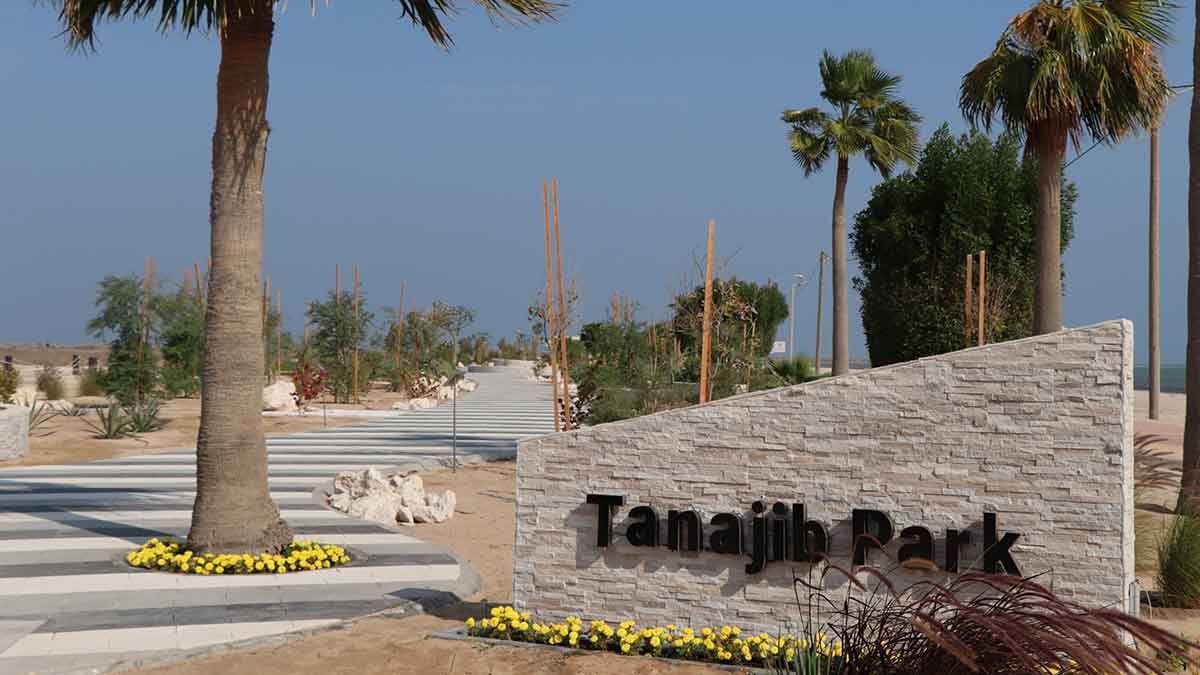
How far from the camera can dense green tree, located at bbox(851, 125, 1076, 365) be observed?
21188 millimetres

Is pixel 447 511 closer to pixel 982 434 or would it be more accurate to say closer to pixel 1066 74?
pixel 982 434

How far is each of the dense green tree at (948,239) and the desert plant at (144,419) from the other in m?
14.2

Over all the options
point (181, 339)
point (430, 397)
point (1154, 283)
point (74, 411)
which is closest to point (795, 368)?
point (1154, 283)

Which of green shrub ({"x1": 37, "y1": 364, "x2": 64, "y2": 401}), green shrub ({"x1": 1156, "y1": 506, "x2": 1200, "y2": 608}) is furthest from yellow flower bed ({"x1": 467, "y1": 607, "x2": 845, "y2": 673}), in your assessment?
green shrub ({"x1": 37, "y1": 364, "x2": 64, "y2": 401})

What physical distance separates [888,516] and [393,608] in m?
3.53

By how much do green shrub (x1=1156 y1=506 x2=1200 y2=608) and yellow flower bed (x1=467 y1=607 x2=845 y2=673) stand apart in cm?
319

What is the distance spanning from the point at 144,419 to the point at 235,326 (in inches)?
499

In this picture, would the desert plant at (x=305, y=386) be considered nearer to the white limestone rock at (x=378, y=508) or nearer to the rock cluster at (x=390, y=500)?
the rock cluster at (x=390, y=500)

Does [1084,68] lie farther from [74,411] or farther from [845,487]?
[74,411]

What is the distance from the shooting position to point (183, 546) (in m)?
9.40

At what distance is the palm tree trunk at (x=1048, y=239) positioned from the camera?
1377 centimetres

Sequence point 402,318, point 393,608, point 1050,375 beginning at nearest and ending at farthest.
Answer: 1. point 1050,375
2. point 393,608
3. point 402,318

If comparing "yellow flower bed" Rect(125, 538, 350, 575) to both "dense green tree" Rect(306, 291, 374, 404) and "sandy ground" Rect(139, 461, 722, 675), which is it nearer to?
"sandy ground" Rect(139, 461, 722, 675)

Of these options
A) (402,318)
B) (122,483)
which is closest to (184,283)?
(402,318)
